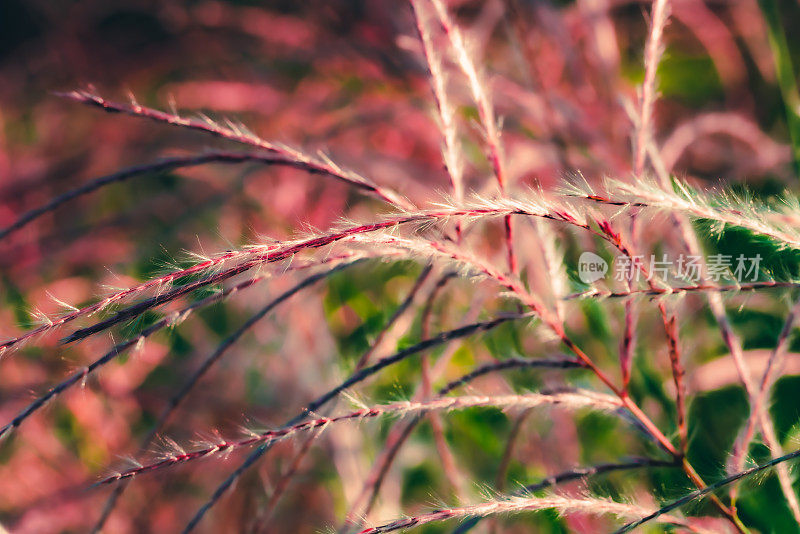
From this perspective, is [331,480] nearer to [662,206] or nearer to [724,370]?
[724,370]

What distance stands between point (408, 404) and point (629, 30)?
4.22ft

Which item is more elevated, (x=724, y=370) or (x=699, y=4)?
(x=699, y=4)

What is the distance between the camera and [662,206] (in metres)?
0.39

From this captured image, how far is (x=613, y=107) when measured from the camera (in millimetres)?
1149

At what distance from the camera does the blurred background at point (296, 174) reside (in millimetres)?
973

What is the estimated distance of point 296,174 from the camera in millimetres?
1343

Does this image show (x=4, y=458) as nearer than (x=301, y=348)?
No

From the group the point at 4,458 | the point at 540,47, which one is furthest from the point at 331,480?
the point at 540,47

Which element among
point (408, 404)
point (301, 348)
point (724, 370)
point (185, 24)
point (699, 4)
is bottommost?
point (301, 348)

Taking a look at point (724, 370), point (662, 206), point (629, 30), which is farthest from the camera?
point (629, 30)

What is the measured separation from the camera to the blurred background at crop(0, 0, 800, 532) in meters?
0.97

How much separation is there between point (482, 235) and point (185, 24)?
3.51 ft

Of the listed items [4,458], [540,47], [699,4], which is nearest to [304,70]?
[540,47]

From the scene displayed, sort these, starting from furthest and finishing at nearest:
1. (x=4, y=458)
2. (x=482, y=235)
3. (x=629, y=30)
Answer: (x=629, y=30) < (x=4, y=458) < (x=482, y=235)
